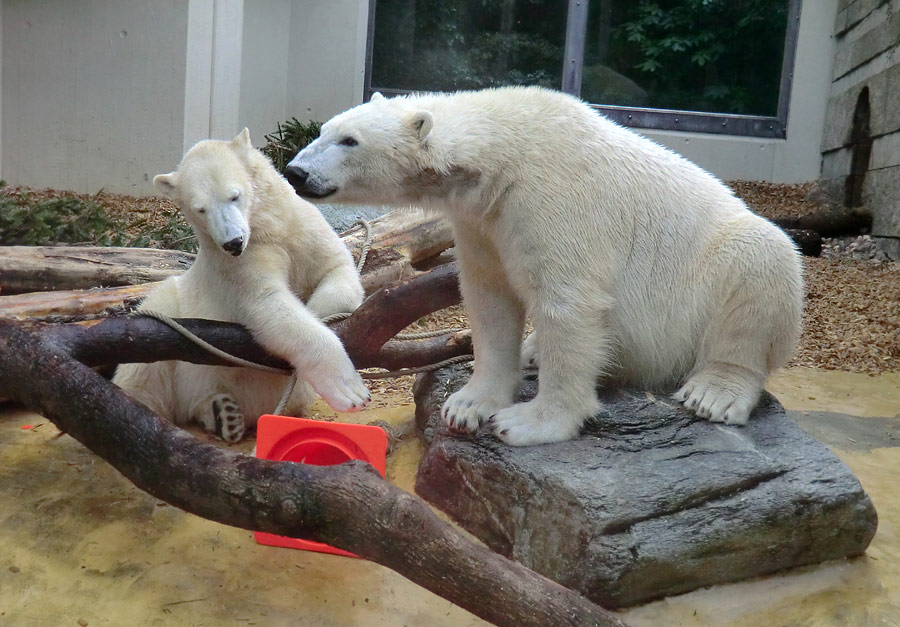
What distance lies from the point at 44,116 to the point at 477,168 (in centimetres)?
652

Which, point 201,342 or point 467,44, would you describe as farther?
point 467,44

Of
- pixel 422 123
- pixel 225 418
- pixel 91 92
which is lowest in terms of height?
pixel 225 418

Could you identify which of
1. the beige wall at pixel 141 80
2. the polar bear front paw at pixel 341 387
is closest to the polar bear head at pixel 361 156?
the polar bear front paw at pixel 341 387

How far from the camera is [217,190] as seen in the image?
A: 3.04 metres

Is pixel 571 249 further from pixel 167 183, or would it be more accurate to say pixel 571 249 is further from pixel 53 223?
pixel 53 223

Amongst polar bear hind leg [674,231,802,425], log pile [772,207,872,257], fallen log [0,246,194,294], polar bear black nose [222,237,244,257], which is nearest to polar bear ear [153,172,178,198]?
polar bear black nose [222,237,244,257]

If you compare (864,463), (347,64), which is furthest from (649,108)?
(864,463)

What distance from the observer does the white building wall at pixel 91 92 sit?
7.26 m

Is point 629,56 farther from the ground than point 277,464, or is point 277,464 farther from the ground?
A: point 629,56

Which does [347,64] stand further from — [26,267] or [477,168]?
[477,168]

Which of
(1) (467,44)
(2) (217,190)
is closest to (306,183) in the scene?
(2) (217,190)

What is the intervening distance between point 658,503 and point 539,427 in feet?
1.59

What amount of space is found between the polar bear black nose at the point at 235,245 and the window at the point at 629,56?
5787 millimetres

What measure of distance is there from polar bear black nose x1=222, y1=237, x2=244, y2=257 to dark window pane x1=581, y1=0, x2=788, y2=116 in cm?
638
